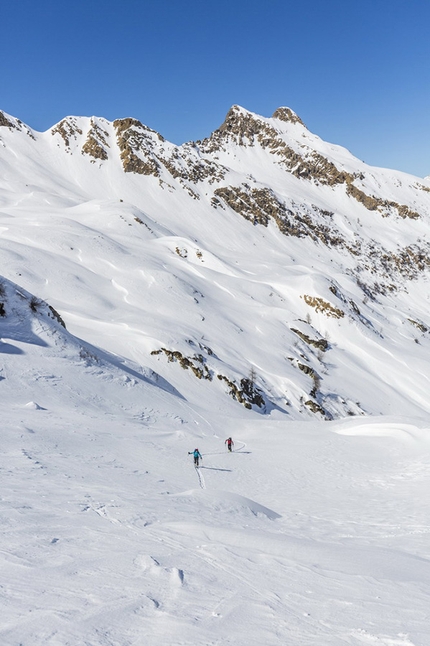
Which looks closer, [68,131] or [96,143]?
[96,143]

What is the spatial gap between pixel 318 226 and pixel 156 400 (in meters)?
92.8

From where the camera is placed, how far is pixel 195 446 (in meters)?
16.6

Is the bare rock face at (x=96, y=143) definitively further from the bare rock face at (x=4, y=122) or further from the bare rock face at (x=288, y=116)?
the bare rock face at (x=288, y=116)

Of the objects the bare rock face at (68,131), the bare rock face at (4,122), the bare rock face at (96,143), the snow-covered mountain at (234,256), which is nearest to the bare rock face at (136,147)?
the snow-covered mountain at (234,256)

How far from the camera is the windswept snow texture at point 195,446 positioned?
15.6 ft

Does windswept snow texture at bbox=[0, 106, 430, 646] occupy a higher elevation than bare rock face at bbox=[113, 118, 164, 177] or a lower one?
lower

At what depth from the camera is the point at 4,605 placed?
14.0ft

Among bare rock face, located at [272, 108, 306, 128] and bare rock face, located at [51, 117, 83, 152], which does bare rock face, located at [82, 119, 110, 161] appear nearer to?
bare rock face, located at [51, 117, 83, 152]

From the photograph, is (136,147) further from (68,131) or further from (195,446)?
(195,446)

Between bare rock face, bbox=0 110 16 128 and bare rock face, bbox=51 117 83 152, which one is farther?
bare rock face, bbox=51 117 83 152

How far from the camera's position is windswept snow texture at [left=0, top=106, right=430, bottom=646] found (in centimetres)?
476

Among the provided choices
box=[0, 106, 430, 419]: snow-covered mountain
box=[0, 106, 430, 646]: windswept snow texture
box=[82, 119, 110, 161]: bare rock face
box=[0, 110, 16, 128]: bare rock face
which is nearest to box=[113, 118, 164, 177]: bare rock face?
box=[0, 106, 430, 419]: snow-covered mountain

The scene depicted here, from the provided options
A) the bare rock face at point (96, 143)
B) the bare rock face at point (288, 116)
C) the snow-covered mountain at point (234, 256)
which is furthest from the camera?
the bare rock face at point (288, 116)

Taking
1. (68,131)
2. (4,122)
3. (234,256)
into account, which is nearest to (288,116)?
(68,131)
